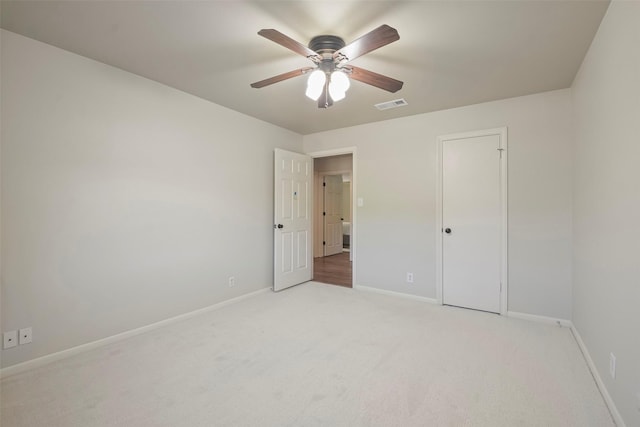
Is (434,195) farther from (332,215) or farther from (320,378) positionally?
(332,215)

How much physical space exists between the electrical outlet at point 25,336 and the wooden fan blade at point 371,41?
302 cm

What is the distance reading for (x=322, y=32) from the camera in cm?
202

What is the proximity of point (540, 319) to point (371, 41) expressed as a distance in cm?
328

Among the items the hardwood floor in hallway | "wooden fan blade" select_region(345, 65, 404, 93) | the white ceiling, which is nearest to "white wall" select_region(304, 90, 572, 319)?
the white ceiling

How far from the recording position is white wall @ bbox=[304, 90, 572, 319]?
9.85ft

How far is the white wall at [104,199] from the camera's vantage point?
2115 millimetres

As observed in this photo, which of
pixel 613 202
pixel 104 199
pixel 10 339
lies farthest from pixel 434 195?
pixel 10 339

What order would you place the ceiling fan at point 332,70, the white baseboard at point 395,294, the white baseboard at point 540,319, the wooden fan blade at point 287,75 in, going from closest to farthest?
1. the ceiling fan at point 332,70
2. the wooden fan blade at point 287,75
3. the white baseboard at point 540,319
4. the white baseboard at point 395,294

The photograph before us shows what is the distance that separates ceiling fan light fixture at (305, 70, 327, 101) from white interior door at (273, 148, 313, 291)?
2122mm

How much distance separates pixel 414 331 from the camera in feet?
9.31

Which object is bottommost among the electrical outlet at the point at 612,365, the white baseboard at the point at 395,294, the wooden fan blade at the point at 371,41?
the white baseboard at the point at 395,294

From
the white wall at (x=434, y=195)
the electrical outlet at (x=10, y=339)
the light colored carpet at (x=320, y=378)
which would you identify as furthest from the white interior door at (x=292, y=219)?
the electrical outlet at (x=10, y=339)

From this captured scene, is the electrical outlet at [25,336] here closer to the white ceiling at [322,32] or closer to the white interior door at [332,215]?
the white ceiling at [322,32]

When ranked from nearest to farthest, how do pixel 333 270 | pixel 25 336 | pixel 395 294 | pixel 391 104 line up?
pixel 25 336
pixel 391 104
pixel 395 294
pixel 333 270
